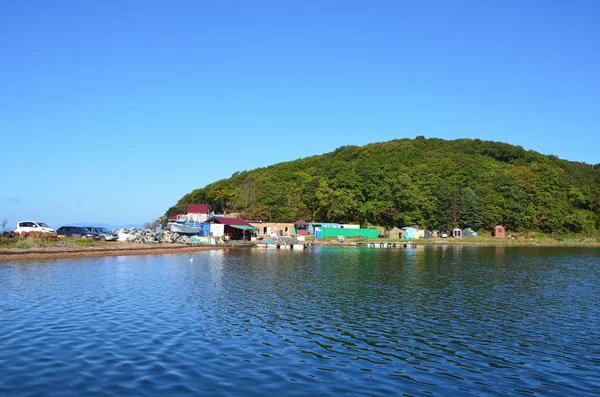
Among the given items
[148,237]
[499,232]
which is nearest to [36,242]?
[148,237]

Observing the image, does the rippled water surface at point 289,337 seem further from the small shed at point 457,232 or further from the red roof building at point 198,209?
the small shed at point 457,232

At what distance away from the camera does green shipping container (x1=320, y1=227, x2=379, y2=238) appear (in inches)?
3851

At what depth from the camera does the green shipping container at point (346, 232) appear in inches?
3851

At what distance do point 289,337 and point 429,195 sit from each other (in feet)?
377

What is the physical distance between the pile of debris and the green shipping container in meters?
35.6

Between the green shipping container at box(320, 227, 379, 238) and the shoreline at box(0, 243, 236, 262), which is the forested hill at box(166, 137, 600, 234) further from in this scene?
the shoreline at box(0, 243, 236, 262)

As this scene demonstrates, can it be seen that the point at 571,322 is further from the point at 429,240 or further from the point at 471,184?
the point at 471,184

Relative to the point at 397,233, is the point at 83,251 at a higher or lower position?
lower

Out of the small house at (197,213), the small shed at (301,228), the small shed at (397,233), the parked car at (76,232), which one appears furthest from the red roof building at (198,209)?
the parked car at (76,232)

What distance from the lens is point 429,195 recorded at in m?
125

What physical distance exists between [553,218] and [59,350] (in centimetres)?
13195

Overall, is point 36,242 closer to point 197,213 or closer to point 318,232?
point 197,213

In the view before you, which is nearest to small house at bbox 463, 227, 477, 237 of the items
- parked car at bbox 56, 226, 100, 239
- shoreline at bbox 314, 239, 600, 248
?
shoreline at bbox 314, 239, 600, 248

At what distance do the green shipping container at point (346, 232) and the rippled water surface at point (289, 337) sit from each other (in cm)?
6688
